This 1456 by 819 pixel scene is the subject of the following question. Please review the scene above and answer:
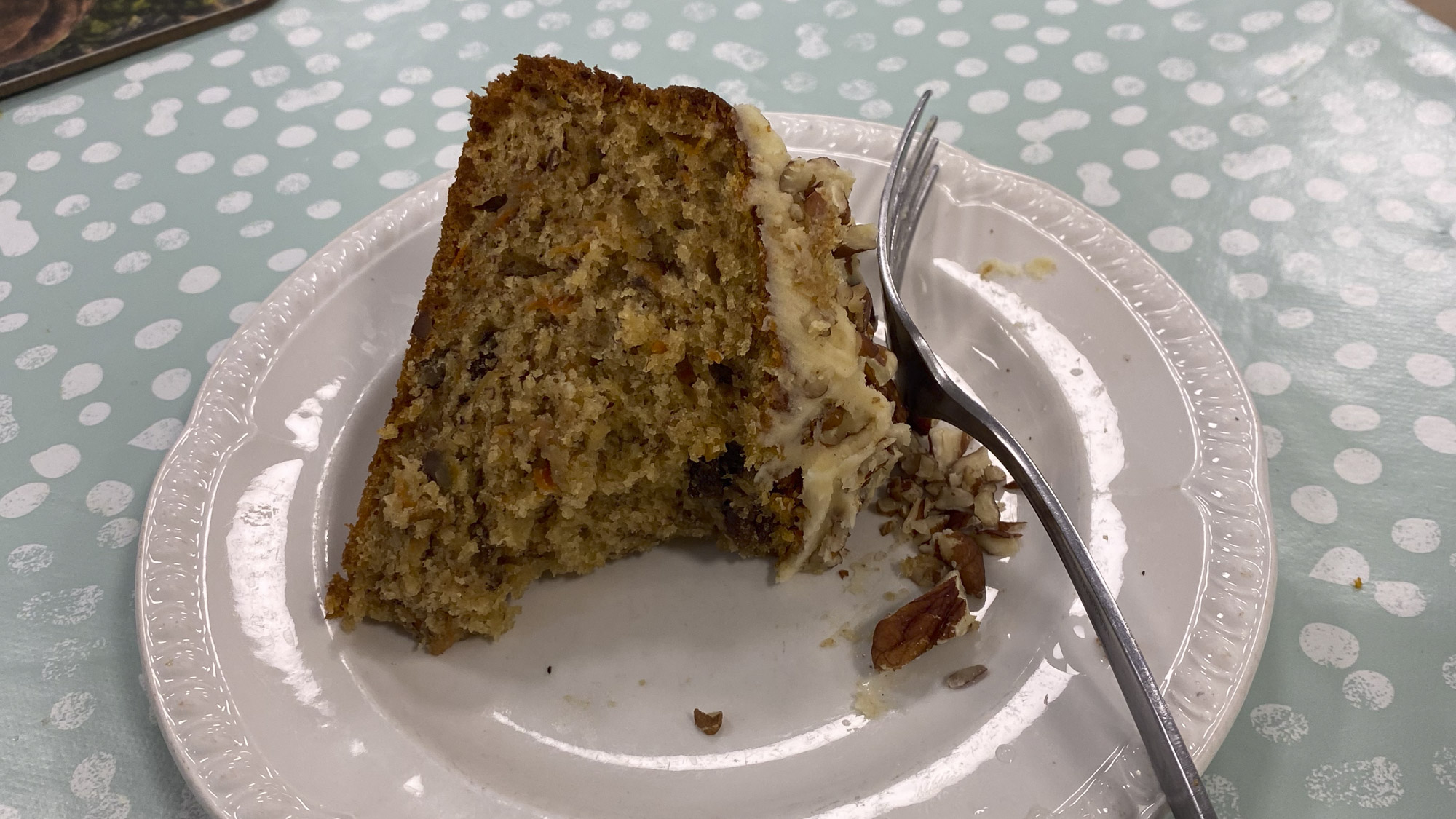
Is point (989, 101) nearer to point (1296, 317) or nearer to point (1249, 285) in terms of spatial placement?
point (1249, 285)

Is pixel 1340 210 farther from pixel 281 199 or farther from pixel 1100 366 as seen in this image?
pixel 281 199

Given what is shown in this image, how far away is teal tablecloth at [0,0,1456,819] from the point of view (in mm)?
1455

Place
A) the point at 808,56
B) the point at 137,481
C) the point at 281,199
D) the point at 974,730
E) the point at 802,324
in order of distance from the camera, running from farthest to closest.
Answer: the point at 808,56 → the point at 281,199 → the point at 137,481 → the point at 802,324 → the point at 974,730

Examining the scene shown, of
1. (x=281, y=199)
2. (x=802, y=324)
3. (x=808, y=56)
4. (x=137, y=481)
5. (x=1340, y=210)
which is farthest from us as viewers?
(x=808, y=56)

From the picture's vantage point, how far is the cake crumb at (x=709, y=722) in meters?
1.45

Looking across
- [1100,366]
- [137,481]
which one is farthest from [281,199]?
[1100,366]

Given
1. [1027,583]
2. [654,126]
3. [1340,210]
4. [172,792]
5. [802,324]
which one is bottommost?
[172,792]

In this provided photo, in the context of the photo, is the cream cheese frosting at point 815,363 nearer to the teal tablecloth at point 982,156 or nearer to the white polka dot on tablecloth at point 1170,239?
the teal tablecloth at point 982,156

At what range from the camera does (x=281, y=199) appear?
2379 millimetres

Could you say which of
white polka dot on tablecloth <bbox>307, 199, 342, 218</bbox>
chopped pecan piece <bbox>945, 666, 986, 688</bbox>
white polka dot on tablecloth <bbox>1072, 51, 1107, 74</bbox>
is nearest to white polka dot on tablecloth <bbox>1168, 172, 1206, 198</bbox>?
white polka dot on tablecloth <bbox>1072, 51, 1107, 74</bbox>

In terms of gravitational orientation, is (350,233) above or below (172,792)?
above

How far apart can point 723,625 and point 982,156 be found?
4.97 ft

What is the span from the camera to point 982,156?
7.84 ft

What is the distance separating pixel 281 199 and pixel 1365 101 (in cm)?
296
